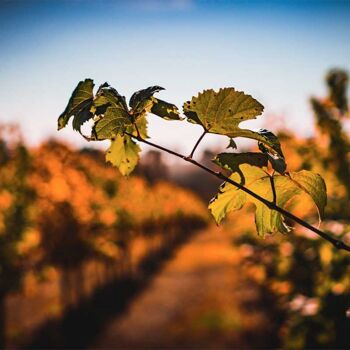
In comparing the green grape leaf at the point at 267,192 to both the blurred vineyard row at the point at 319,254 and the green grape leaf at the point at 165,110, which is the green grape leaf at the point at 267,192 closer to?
the green grape leaf at the point at 165,110

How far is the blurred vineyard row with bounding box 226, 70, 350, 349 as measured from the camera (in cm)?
244

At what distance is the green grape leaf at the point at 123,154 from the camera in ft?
2.91

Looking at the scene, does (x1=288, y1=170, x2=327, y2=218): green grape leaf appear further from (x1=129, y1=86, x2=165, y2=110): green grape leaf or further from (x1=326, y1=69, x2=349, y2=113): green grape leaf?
(x1=326, y1=69, x2=349, y2=113): green grape leaf

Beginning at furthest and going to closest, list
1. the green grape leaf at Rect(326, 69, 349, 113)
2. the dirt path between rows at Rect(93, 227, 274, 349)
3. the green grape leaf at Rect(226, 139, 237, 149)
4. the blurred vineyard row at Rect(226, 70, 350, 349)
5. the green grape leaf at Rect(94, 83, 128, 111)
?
the dirt path between rows at Rect(93, 227, 274, 349) < the green grape leaf at Rect(326, 69, 349, 113) < the blurred vineyard row at Rect(226, 70, 350, 349) < the green grape leaf at Rect(226, 139, 237, 149) < the green grape leaf at Rect(94, 83, 128, 111)

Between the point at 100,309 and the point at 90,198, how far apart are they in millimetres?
4291

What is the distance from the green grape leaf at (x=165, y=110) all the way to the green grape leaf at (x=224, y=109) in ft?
0.07

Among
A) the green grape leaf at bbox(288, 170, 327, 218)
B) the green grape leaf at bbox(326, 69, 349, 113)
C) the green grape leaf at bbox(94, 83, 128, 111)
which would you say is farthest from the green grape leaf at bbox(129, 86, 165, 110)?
the green grape leaf at bbox(326, 69, 349, 113)

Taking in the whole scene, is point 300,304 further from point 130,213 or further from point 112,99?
point 130,213

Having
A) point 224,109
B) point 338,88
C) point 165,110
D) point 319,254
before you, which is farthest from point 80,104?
point 338,88

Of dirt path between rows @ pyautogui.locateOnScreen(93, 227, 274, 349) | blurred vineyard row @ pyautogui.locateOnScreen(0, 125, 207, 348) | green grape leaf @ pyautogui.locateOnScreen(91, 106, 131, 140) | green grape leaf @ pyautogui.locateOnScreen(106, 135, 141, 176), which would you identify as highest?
green grape leaf @ pyautogui.locateOnScreen(91, 106, 131, 140)

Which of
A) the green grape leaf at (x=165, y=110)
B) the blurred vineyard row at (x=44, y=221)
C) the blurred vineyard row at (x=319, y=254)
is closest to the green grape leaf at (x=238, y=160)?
the green grape leaf at (x=165, y=110)

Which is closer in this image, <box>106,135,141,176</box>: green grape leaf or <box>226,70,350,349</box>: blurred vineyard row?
<box>106,135,141,176</box>: green grape leaf

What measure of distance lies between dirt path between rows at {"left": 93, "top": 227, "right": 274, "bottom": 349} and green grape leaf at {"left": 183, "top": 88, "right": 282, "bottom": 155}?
9301 millimetres

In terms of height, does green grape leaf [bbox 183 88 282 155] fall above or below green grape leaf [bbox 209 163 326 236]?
above
